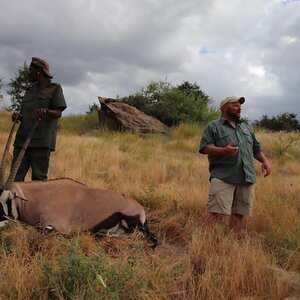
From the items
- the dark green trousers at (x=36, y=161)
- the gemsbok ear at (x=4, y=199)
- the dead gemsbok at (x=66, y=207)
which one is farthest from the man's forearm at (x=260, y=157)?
the gemsbok ear at (x=4, y=199)

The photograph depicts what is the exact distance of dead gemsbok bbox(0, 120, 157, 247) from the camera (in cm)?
471

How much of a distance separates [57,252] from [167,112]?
47.5 feet

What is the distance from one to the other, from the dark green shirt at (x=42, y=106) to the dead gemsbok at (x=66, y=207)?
17.3 inches

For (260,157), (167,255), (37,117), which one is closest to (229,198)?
(260,157)

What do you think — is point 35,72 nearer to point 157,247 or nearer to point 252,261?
point 157,247

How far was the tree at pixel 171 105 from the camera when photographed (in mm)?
18219

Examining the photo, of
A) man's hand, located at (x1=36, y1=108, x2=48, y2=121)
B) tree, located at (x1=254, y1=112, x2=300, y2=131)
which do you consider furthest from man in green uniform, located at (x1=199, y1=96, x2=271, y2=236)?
tree, located at (x1=254, y1=112, x2=300, y2=131)

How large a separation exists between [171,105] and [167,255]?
564 inches

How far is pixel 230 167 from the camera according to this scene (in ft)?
16.5

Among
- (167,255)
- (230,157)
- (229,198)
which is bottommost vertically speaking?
(167,255)

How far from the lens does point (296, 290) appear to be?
12.2ft

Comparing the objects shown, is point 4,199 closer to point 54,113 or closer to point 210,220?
point 54,113

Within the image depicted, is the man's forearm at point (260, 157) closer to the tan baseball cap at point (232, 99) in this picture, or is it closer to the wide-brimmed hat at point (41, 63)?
the tan baseball cap at point (232, 99)

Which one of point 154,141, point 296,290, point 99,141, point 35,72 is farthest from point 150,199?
point 154,141
